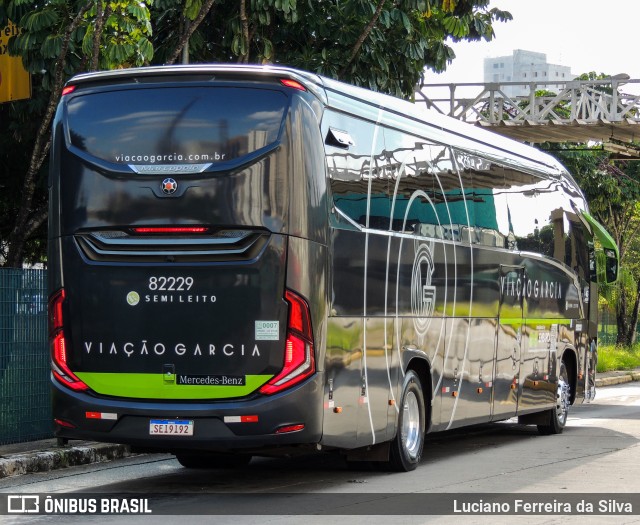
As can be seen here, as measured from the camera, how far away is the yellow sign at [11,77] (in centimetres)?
1655

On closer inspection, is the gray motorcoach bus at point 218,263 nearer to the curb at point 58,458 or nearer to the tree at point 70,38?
the curb at point 58,458

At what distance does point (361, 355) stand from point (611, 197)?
27203mm

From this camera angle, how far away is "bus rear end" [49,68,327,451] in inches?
396

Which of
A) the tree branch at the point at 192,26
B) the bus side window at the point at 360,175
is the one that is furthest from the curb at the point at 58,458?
the tree branch at the point at 192,26

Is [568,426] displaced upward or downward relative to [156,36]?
downward

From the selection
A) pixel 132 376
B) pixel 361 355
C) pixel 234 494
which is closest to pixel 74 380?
pixel 132 376

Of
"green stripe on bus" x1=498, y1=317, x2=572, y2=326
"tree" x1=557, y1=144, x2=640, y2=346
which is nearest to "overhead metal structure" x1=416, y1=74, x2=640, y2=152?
"tree" x1=557, y1=144, x2=640, y2=346

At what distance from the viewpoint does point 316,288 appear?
1030 centimetres

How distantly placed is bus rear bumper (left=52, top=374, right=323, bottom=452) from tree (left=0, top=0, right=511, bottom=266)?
5856 mm

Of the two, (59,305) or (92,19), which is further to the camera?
(92,19)

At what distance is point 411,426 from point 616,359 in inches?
926

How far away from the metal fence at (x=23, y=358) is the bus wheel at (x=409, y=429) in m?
4.49

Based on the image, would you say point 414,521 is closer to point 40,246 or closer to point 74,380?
point 74,380

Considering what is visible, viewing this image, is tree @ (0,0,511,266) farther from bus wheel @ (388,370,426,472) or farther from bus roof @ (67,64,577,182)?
bus wheel @ (388,370,426,472)
